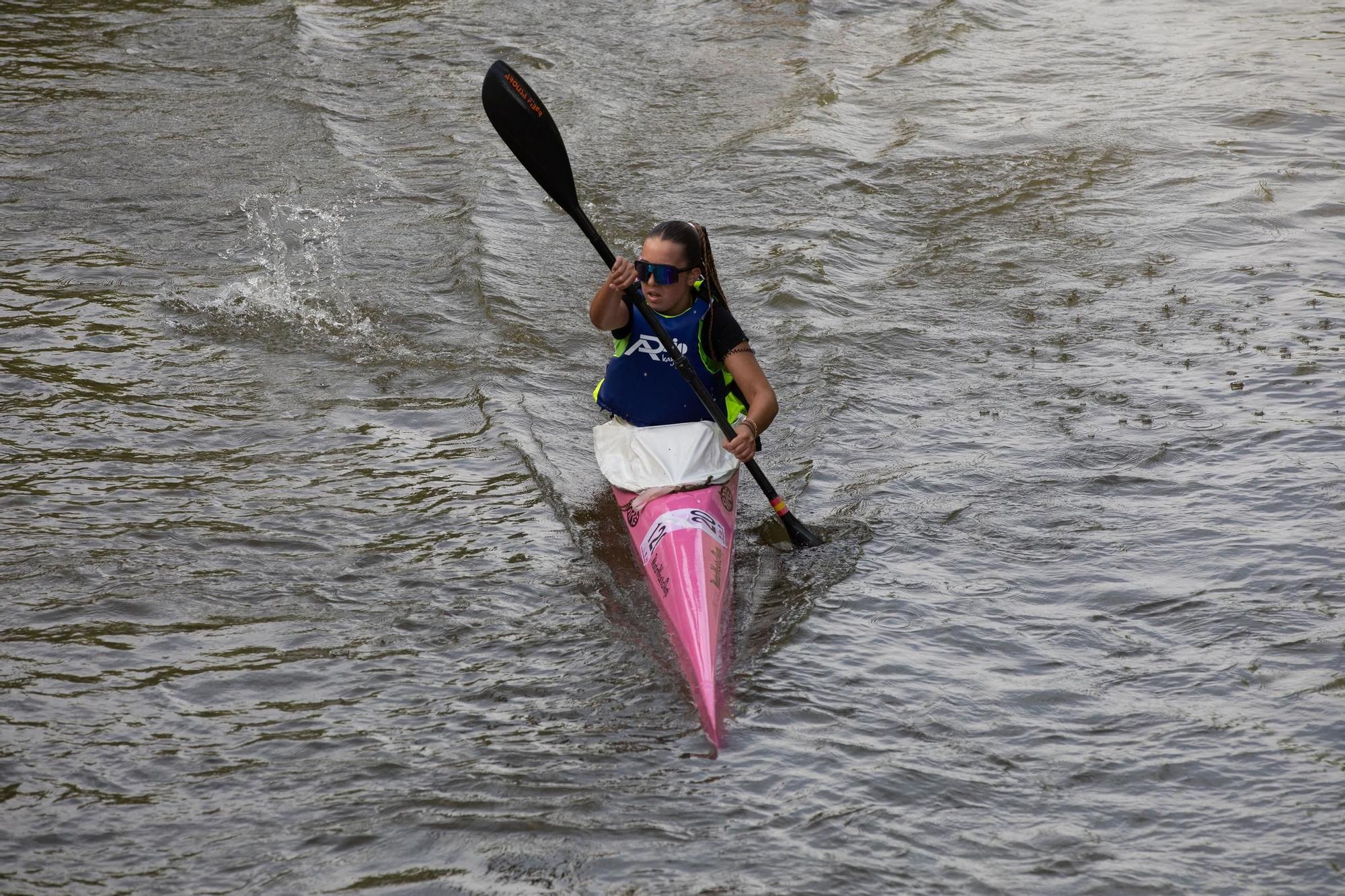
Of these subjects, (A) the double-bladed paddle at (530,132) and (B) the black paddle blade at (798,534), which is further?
(A) the double-bladed paddle at (530,132)

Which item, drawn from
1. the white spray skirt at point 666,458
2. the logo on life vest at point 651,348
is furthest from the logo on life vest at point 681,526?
the logo on life vest at point 651,348

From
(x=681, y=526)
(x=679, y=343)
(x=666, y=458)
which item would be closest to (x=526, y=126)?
(x=679, y=343)

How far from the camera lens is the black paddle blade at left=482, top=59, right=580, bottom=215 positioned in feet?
18.9

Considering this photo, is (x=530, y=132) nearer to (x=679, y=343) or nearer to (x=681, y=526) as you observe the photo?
(x=679, y=343)

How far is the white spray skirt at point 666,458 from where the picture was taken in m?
5.29

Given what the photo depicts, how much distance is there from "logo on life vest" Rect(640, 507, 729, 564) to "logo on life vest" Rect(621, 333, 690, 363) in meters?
0.68

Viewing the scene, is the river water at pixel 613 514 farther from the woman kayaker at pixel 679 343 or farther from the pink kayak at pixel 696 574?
the woman kayaker at pixel 679 343

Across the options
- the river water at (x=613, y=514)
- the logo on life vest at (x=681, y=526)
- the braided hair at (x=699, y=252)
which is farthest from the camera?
the braided hair at (x=699, y=252)

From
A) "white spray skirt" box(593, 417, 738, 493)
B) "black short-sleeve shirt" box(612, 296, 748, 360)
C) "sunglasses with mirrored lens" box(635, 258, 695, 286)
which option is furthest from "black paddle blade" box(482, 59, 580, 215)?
"white spray skirt" box(593, 417, 738, 493)

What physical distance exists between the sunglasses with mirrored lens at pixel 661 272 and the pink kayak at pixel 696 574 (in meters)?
0.85

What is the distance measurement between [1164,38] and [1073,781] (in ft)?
39.0

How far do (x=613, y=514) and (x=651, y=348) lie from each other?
815 millimetres

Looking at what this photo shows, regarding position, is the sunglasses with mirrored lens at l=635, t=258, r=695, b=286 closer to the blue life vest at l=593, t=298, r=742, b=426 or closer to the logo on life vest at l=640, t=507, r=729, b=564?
the blue life vest at l=593, t=298, r=742, b=426

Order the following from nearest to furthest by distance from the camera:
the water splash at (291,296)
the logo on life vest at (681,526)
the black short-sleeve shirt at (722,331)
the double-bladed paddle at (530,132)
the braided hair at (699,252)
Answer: the logo on life vest at (681,526) < the braided hair at (699,252) < the black short-sleeve shirt at (722,331) < the double-bladed paddle at (530,132) < the water splash at (291,296)
